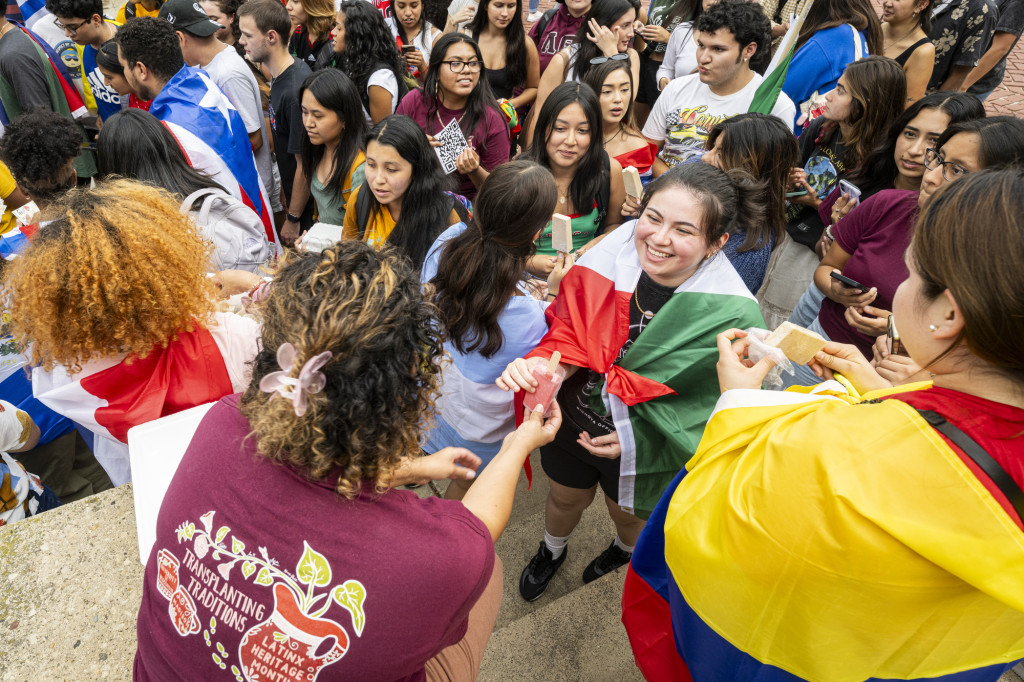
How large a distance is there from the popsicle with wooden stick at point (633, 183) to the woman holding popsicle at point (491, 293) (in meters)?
0.99

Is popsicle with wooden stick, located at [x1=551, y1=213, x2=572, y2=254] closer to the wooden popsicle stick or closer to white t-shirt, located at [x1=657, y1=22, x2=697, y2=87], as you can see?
the wooden popsicle stick

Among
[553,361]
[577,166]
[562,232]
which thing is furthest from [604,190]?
[553,361]

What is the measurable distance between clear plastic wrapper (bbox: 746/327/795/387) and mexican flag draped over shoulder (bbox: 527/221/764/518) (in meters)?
0.24

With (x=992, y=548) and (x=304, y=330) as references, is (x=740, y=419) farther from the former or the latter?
(x=304, y=330)

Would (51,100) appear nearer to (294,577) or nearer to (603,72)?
(603,72)

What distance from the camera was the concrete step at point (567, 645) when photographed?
2383 millimetres

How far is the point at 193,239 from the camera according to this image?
211cm

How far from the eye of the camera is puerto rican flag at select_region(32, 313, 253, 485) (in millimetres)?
1907

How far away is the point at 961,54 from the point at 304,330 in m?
5.88

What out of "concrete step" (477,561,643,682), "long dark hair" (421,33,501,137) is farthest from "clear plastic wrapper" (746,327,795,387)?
"long dark hair" (421,33,501,137)

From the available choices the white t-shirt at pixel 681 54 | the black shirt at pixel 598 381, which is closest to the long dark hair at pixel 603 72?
the white t-shirt at pixel 681 54

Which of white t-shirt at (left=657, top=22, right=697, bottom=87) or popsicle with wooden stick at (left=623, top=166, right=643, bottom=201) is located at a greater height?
white t-shirt at (left=657, top=22, right=697, bottom=87)

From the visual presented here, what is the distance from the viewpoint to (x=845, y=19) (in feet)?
13.8

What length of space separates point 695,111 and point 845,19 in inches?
53.5
